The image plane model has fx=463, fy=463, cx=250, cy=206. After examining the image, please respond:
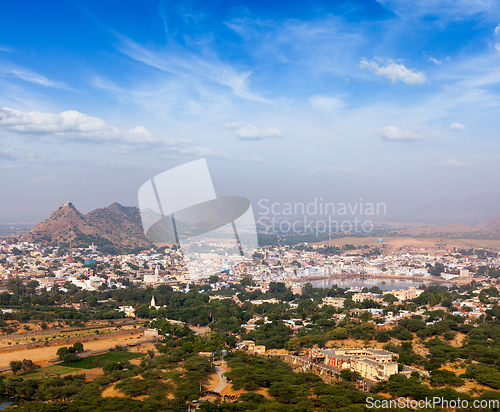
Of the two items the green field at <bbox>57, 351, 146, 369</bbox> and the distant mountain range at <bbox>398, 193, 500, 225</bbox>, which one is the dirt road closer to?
the green field at <bbox>57, 351, 146, 369</bbox>

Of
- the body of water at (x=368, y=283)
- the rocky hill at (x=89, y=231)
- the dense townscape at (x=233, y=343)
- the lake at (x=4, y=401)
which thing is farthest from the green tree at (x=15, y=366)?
the rocky hill at (x=89, y=231)

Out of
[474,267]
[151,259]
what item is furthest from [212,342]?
[474,267]

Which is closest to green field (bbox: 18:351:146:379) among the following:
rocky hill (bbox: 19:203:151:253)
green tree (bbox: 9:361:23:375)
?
green tree (bbox: 9:361:23:375)

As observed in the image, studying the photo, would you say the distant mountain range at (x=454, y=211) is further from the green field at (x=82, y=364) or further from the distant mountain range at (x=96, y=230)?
the green field at (x=82, y=364)

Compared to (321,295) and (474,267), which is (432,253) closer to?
(474,267)

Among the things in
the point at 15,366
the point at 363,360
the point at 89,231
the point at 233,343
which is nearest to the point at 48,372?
the point at 15,366

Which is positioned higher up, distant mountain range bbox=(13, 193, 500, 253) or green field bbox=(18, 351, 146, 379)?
distant mountain range bbox=(13, 193, 500, 253)

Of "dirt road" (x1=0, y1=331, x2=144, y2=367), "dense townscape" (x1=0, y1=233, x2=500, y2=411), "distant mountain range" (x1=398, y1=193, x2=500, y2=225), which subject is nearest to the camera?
"dense townscape" (x1=0, y1=233, x2=500, y2=411)
